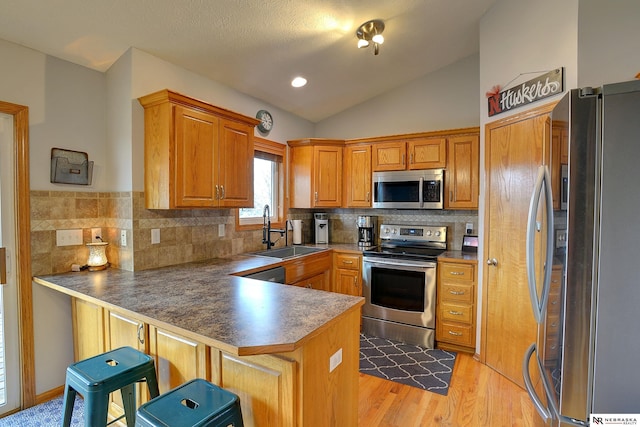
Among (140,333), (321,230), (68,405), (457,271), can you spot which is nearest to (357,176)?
(321,230)

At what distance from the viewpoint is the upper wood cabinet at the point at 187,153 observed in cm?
230

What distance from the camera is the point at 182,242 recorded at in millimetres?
2713

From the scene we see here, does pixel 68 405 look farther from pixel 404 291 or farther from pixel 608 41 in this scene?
pixel 608 41

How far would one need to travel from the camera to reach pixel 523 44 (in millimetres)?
2408

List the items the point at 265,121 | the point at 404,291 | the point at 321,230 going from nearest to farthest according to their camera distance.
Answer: the point at 404,291 < the point at 265,121 < the point at 321,230

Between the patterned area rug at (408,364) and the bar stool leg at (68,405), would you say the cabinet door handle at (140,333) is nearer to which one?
the bar stool leg at (68,405)

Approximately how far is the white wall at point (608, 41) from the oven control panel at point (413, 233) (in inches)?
78.3

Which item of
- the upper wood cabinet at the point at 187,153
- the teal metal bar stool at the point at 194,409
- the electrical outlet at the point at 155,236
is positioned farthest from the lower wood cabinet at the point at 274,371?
the upper wood cabinet at the point at 187,153

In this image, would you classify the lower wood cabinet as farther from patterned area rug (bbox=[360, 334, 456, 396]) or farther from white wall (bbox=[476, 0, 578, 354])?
white wall (bbox=[476, 0, 578, 354])

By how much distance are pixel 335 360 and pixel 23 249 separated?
2161mm

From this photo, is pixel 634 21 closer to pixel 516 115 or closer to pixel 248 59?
pixel 516 115

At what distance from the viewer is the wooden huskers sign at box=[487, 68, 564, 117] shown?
6.99 ft

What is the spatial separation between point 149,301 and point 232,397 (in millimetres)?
724


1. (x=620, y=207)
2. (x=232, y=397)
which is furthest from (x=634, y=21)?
(x=232, y=397)
